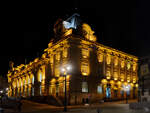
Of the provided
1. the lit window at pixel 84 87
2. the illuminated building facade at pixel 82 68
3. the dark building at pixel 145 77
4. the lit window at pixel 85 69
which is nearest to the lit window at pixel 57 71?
the illuminated building facade at pixel 82 68

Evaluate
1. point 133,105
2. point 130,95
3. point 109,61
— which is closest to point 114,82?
point 109,61

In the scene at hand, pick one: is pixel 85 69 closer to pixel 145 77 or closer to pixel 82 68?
pixel 82 68

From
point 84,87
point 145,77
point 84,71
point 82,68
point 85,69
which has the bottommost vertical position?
point 84,87

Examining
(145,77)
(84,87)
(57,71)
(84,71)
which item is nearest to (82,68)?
(84,71)

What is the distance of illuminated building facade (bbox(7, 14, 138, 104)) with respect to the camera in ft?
160

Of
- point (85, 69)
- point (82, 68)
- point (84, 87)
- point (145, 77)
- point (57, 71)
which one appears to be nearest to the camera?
point (145, 77)

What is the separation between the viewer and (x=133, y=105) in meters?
28.0

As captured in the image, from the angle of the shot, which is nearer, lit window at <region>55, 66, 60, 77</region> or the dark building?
the dark building

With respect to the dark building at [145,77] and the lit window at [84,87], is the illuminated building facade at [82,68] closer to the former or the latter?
the lit window at [84,87]

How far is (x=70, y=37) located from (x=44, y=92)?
19753 mm

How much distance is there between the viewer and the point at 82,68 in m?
50.5

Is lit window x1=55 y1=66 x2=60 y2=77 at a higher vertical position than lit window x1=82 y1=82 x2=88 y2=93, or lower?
higher

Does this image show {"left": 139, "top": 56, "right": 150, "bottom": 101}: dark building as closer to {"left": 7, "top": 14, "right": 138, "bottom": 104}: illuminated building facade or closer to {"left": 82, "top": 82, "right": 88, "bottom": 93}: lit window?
{"left": 7, "top": 14, "right": 138, "bottom": 104}: illuminated building facade

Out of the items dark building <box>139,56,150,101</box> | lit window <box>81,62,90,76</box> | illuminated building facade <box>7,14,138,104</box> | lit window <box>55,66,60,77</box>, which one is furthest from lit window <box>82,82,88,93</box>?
dark building <box>139,56,150,101</box>
